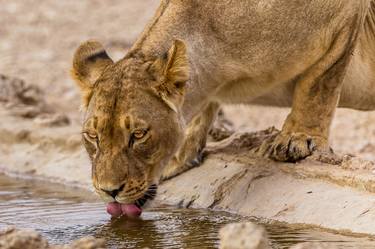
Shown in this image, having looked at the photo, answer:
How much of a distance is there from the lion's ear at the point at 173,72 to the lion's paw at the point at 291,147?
1111 mm

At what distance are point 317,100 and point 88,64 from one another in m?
1.77

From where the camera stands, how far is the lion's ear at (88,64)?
24.9ft

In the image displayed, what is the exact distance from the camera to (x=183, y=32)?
7.84m

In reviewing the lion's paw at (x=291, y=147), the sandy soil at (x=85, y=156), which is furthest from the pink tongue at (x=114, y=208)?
the lion's paw at (x=291, y=147)

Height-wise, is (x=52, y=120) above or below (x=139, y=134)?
above

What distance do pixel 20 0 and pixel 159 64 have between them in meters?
11.0

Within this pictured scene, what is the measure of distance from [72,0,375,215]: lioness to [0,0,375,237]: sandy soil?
1.03ft

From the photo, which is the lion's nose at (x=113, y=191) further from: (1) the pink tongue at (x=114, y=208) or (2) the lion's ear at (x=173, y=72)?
(2) the lion's ear at (x=173, y=72)

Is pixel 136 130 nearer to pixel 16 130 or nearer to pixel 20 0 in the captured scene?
pixel 16 130

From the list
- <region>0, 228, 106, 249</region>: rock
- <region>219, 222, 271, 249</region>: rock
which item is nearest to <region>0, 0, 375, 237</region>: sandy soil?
<region>219, 222, 271, 249</region>: rock

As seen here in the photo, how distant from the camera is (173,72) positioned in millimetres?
7348

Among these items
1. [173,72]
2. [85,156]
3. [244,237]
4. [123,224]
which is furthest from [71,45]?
[244,237]

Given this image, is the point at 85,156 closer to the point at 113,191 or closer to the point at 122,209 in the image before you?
the point at 122,209

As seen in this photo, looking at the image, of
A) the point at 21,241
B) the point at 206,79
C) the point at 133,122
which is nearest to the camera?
the point at 21,241
